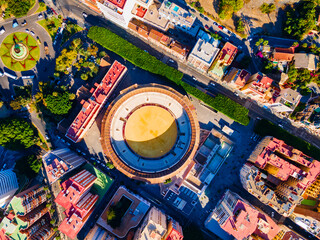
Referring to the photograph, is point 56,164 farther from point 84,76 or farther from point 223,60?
point 223,60

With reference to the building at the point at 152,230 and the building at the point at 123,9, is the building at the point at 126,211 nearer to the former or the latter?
the building at the point at 152,230

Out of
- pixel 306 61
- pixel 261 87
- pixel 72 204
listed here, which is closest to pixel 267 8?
pixel 306 61

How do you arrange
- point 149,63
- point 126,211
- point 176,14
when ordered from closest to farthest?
point 176,14, point 126,211, point 149,63

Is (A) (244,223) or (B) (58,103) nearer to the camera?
(A) (244,223)

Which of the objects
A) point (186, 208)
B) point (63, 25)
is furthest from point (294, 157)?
point (63, 25)

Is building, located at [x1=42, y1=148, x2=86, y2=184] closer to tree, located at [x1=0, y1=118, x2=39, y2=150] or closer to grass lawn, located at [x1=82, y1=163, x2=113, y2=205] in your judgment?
grass lawn, located at [x1=82, y1=163, x2=113, y2=205]

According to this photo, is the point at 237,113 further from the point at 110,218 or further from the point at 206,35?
the point at 110,218
